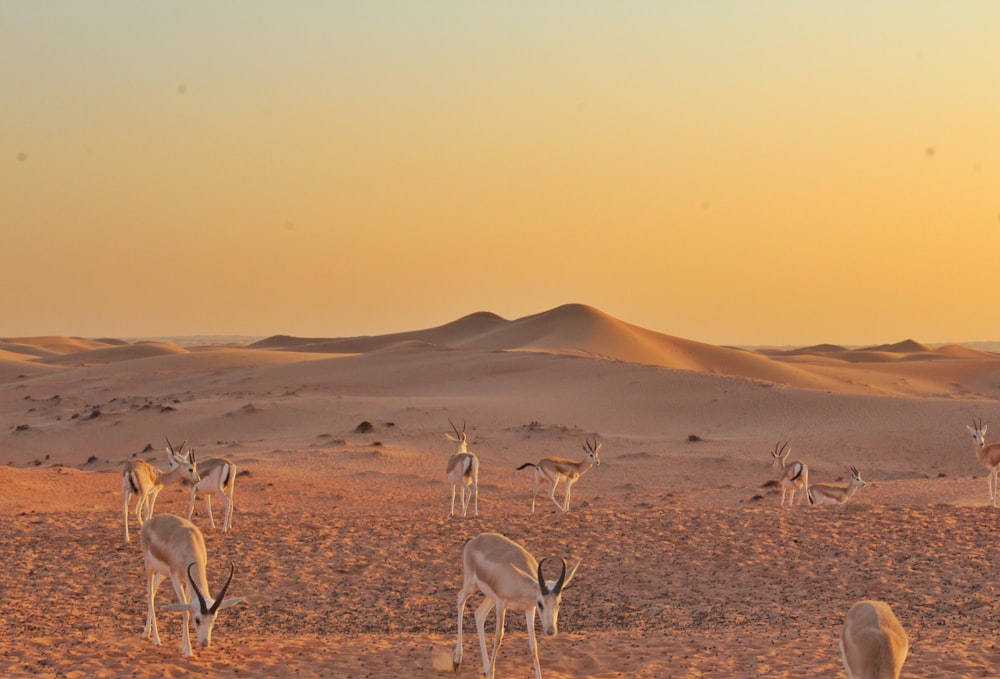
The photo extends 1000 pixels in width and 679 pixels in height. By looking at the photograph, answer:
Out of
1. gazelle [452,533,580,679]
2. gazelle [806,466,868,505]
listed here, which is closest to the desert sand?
gazelle [806,466,868,505]

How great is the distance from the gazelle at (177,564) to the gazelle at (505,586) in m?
2.47

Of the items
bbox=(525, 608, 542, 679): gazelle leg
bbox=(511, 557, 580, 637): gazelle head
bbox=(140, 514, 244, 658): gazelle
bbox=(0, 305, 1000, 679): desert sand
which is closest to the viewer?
bbox=(511, 557, 580, 637): gazelle head

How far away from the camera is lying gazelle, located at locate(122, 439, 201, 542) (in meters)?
18.0

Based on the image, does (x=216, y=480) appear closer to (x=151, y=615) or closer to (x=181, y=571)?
(x=151, y=615)

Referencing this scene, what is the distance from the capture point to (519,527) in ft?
60.8

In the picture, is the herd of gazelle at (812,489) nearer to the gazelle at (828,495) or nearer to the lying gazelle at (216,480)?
the gazelle at (828,495)

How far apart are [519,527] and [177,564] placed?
7.76 meters

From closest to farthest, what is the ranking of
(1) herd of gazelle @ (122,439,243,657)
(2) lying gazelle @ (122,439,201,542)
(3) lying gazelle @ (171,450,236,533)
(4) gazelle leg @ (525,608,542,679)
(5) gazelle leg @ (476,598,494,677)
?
(4) gazelle leg @ (525,608,542,679) < (5) gazelle leg @ (476,598,494,677) < (1) herd of gazelle @ (122,439,243,657) < (2) lying gazelle @ (122,439,201,542) < (3) lying gazelle @ (171,450,236,533)

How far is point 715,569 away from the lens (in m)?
16.0

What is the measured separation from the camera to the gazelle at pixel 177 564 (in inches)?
447

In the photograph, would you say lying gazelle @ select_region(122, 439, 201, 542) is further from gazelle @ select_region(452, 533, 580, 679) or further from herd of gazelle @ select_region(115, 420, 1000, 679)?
gazelle @ select_region(452, 533, 580, 679)

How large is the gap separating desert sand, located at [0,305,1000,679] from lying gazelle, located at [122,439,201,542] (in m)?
0.68

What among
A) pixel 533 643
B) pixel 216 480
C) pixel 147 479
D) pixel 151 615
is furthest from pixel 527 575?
pixel 147 479

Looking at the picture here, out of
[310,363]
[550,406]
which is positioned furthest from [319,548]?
[310,363]
